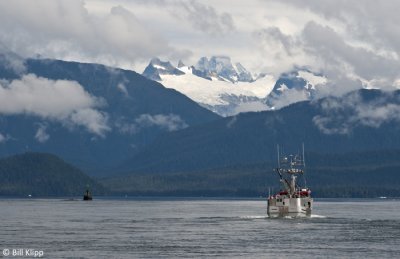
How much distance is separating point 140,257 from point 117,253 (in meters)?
8.39

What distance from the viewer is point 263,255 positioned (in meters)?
197

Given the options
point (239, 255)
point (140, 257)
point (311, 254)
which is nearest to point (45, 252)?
point (140, 257)

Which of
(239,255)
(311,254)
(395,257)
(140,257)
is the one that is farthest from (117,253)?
(395,257)

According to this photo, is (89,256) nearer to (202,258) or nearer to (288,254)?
(202,258)

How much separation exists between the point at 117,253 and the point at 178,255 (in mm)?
11741

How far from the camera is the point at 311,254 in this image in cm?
19862

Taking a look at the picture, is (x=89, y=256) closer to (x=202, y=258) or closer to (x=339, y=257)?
(x=202, y=258)

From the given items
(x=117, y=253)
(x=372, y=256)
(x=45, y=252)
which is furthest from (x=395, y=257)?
(x=45, y=252)

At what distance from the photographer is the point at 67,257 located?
620 feet

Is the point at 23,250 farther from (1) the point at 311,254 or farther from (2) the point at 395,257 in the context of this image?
(2) the point at 395,257

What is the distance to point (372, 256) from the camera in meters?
195

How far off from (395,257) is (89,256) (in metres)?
54.6

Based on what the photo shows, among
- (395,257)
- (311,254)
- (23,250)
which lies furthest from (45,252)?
(395,257)

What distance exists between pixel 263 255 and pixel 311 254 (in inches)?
358
